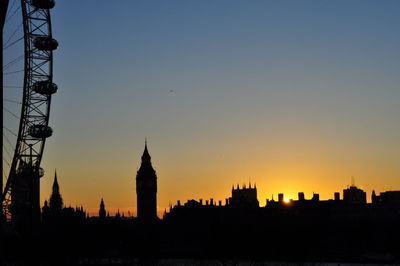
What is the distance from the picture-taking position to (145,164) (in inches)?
6890

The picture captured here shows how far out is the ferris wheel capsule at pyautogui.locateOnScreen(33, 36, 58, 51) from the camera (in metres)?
41.5

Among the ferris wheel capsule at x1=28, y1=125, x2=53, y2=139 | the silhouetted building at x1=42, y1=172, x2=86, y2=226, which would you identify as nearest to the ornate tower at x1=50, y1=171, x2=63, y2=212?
the silhouetted building at x1=42, y1=172, x2=86, y2=226

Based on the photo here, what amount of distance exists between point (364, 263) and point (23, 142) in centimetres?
9306

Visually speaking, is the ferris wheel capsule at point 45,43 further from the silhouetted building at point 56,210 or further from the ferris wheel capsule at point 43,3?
the silhouetted building at point 56,210

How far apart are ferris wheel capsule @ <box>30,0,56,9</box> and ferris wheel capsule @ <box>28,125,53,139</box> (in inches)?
227

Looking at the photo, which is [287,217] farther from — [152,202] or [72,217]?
[72,217]

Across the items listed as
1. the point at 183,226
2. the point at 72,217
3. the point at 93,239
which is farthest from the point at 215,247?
the point at 72,217

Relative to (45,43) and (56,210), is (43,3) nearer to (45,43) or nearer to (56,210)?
(45,43)

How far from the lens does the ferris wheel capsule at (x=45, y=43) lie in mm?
41503

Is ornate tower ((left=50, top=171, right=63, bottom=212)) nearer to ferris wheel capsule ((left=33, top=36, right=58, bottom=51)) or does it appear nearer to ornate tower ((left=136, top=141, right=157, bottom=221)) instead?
ornate tower ((left=136, top=141, right=157, bottom=221))

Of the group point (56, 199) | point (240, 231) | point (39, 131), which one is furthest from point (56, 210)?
point (39, 131)

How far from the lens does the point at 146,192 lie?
17088 cm

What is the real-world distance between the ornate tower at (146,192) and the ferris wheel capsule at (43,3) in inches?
5032

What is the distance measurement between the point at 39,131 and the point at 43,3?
6178mm
